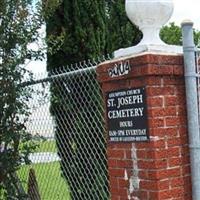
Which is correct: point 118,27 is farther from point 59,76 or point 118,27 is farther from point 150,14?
point 150,14

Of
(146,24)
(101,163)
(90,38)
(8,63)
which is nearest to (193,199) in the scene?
(146,24)

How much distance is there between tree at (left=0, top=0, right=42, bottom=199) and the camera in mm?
5637

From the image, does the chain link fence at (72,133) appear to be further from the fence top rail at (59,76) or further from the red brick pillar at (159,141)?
the red brick pillar at (159,141)

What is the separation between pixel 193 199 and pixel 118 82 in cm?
98

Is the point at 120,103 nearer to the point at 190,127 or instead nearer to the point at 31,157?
the point at 190,127

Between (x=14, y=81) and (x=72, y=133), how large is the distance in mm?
920

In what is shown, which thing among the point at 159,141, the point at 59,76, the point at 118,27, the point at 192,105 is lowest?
the point at 159,141

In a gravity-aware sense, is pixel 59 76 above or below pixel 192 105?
above

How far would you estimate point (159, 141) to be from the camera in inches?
138

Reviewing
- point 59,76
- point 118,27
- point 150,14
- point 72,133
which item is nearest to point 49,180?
point 72,133

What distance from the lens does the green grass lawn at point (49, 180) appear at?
5965 mm

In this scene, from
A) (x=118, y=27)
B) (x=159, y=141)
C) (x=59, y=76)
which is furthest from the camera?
(x=118, y=27)

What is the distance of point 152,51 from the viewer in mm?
3576

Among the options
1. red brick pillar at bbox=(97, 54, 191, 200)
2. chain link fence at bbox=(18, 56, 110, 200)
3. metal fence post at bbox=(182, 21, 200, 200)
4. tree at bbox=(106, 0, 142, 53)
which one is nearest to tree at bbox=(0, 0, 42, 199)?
chain link fence at bbox=(18, 56, 110, 200)
